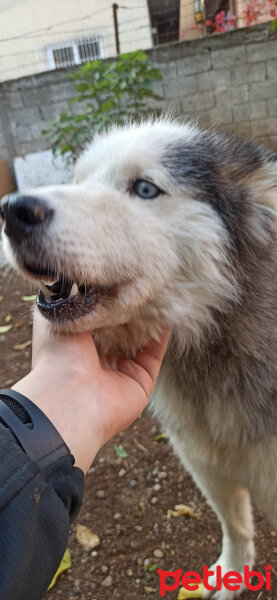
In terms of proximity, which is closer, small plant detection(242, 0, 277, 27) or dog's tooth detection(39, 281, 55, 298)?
dog's tooth detection(39, 281, 55, 298)

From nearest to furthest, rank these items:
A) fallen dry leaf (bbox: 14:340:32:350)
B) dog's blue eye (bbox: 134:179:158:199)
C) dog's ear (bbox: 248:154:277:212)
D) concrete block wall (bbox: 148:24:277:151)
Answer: dog's blue eye (bbox: 134:179:158:199), dog's ear (bbox: 248:154:277:212), fallen dry leaf (bbox: 14:340:32:350), concrete block wall (bbox: 148:24:277:151)

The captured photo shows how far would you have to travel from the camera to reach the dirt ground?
2008 mm

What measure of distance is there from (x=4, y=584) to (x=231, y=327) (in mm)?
952

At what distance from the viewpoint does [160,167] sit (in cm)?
141

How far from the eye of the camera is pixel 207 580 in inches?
80.0

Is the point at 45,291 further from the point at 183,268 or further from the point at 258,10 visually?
the point at 258,10

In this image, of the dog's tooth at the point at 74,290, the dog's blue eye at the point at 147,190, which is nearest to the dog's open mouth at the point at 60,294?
the dog's tooth at the point at 74,290

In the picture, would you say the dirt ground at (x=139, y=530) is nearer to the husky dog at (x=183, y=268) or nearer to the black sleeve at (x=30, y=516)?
the husky dog at (x=183, y=268)

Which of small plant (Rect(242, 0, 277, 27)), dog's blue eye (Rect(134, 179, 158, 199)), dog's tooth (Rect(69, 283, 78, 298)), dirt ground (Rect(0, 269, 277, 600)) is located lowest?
dirt ground (Rect(0, 269, 277, 600))

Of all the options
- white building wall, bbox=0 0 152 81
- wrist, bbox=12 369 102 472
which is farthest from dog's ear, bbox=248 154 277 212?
white building wall, bbox=0 0 152 81

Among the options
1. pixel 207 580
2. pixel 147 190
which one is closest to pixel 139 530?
pixel 207 580

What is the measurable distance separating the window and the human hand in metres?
9.04

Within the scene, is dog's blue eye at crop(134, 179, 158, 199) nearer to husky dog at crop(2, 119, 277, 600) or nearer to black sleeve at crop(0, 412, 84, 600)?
husky dog at crop(2, 119, 277, 600)

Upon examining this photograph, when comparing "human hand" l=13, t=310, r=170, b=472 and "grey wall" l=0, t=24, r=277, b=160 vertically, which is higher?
"grey wall" l=0, t=24, r=277, b=160
